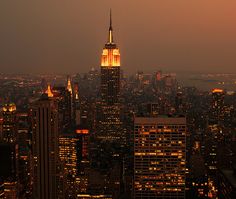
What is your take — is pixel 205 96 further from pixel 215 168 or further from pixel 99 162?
Result: pixel 99 162

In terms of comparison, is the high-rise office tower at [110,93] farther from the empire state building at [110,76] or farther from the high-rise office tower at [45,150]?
the high-rise office tower at [45,150]

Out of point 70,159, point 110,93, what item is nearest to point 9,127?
point 70,159

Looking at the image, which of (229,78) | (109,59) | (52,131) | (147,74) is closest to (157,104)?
(147,74)

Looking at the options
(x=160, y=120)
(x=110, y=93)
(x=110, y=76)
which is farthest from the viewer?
(x=110, y=76)

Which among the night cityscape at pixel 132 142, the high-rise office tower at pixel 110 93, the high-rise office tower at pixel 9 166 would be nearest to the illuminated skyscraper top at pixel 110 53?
the high-rise office tower at pixel 110 93

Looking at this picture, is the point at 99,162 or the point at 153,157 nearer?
the point at 153,157

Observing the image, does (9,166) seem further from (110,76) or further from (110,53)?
(110,76)

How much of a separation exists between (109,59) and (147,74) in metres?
9.24

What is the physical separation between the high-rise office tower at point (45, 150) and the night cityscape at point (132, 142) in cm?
3

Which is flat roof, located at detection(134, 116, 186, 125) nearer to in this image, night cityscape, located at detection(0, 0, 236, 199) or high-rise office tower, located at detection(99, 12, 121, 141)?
night cityscape, located at detection(0, 0, 236, 199)

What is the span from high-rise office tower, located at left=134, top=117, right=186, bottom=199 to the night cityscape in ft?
0.10

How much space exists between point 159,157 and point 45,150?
3.51 m

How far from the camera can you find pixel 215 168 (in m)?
15.8

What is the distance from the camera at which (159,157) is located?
15.6 m
